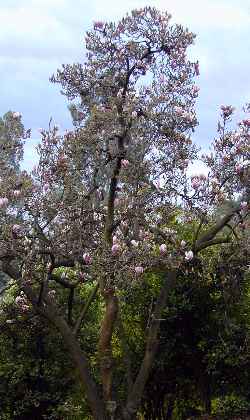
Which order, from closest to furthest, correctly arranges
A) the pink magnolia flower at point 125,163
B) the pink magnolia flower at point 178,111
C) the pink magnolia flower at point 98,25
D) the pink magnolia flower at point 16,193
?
the pink magnolia flower at point 16,193 < the pink magnolia flower at point 125,163 < the pink magnolia flower at point 178,111 < the pink magnolia flower at point 98,25

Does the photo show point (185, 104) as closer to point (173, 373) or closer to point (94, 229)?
point (94, 229)

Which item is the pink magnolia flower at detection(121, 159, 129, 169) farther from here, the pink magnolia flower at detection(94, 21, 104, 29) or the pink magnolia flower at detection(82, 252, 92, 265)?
the pink magnolia flower at detection(94, 21, 104, 29)

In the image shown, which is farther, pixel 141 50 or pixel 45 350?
pixel 45 350

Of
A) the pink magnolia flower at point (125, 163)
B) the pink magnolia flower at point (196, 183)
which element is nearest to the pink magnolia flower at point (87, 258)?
the pink magnolia flower at point (125, 163)

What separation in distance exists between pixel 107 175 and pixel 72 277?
282 cm

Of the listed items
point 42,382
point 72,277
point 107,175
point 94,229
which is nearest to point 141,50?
point 107,175

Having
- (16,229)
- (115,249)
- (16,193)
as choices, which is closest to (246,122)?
(115,249)

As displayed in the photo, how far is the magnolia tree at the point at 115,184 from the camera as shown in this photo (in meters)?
9.96

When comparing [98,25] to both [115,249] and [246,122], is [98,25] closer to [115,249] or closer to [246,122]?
[246,122]

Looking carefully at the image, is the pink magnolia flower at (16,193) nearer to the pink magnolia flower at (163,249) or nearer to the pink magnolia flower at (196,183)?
the pink magnolia flower at (163,249)

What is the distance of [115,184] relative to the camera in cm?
1094

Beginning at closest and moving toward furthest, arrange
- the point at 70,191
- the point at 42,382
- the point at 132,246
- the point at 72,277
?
1. the point at 132,246
2. the point at 70,191
3. the point at 72,277
4. the point at 42,382

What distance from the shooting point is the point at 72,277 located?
41.0ft

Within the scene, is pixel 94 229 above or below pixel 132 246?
above
